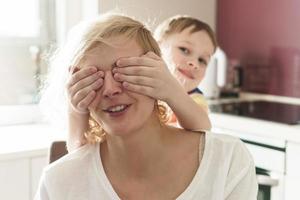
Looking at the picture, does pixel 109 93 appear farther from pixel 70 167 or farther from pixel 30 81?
pixel 30 81

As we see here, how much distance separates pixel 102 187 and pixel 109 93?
0.77 ft

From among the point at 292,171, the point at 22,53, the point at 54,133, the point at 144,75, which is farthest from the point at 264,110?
the point at 144,75

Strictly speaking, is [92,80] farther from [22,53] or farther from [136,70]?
[22,53]

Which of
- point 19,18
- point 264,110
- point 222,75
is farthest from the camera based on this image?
point 222,75

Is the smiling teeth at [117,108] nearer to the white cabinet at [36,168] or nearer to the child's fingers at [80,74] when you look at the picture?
the child's fingers at [80,74]

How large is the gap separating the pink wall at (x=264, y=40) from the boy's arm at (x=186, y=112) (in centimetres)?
163

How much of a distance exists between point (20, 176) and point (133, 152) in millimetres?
1026

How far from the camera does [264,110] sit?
7.80 feet

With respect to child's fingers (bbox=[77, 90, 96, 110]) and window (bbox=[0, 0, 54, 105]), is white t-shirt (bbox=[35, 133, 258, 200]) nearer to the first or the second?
child's fingers (bbox=[77, 90, 96, 110])

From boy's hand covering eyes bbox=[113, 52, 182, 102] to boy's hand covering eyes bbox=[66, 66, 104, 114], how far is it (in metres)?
0.04

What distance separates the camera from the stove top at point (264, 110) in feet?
7.03

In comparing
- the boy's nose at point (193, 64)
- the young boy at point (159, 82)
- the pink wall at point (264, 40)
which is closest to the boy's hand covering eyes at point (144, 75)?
the young boy at point (159, 82)

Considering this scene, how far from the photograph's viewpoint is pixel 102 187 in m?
0.99

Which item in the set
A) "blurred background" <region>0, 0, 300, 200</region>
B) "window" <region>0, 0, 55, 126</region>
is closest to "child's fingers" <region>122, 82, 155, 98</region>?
"blurred background" <region>0, 0, 300, 200</region>
